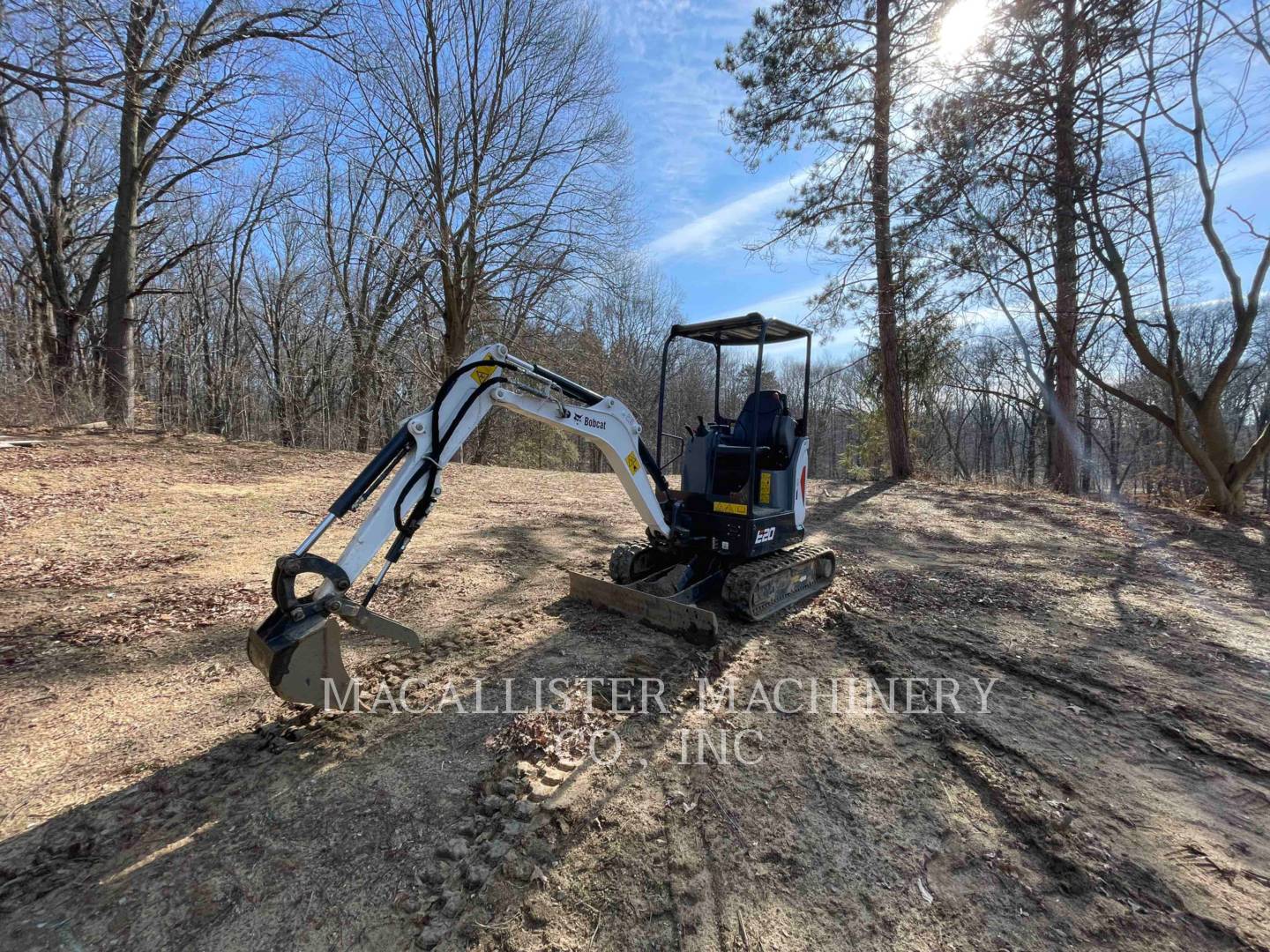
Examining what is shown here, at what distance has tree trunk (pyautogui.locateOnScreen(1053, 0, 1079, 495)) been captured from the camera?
8.05 metres

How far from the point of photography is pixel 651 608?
4473mm

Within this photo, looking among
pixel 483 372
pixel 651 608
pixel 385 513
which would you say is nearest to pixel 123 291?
pixel 483 372

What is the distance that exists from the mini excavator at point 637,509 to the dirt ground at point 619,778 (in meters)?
0.33

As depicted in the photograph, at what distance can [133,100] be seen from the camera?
19.0 ft

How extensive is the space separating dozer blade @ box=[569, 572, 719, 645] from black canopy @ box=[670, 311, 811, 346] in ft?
7.52

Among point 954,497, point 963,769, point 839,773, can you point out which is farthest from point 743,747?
point 954,497

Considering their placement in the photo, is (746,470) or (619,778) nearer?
(619,778)

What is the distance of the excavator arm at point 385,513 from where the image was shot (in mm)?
2652

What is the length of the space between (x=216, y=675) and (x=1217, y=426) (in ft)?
47.0

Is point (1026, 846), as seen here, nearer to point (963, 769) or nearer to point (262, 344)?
point (963, 769)

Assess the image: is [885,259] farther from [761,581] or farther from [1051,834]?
[1051,834]

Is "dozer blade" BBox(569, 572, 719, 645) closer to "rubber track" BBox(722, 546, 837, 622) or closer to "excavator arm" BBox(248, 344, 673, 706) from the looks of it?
"rubber track" BBox(722, 546, 837, 622)

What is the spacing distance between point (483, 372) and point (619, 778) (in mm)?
2327

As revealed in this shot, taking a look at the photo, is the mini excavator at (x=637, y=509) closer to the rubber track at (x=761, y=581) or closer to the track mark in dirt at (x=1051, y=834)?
the rubber track at (x=761, y=581)
